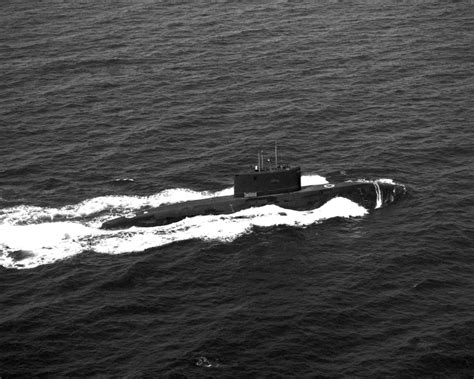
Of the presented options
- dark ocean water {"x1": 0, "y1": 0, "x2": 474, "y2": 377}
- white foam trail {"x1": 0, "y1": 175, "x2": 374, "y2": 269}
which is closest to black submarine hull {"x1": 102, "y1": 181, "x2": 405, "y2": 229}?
white foam trail {"x1": 0, "y1": 175, "x2": 374, "y2": 269}

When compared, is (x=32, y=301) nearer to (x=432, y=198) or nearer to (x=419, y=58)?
(x=432, y=198)

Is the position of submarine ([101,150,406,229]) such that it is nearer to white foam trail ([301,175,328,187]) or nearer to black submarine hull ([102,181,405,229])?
black submarine hull ([102,181,405,229])

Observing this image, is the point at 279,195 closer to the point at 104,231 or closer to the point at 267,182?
the point at 267,182

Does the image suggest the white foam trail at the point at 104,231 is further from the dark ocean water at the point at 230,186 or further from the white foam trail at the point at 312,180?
the white foam trail at the point at 312,180

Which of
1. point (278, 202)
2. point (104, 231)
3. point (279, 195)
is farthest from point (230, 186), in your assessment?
point (104, 231)

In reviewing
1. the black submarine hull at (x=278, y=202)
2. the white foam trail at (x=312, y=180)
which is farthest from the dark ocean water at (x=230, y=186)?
the black submarine hull at (x=278, y=202)
